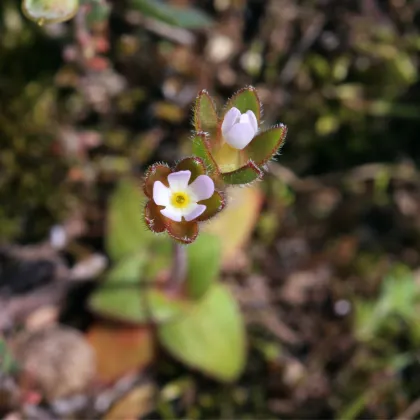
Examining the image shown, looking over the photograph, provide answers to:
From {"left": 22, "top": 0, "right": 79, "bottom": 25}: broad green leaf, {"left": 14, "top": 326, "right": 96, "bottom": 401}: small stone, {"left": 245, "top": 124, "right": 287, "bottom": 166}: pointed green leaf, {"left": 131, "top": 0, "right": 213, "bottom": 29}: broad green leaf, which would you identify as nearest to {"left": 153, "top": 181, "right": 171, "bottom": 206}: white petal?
{"left": 245, "top": 124, "right": 287, "bottom": 166}: pointed green leaf

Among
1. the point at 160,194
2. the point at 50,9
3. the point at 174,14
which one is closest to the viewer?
the point at 160,194

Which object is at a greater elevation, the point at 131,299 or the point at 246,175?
the point at 131,299

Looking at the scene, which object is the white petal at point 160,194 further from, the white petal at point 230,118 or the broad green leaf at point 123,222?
the broad green leaf at point 123,222

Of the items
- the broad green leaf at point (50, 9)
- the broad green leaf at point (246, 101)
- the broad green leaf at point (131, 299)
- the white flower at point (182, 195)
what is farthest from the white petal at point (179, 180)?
the broad green leaf at point (131, 299)

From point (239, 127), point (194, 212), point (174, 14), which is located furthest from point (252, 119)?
point (174, 14)

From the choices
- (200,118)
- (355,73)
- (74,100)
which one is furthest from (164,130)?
(200,118)

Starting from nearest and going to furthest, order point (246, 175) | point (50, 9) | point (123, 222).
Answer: point (246, 175) < point (50, 9) < point (123, 222)

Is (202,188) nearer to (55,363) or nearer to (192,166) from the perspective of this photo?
(192,166)

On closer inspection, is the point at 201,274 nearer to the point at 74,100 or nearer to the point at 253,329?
the point at 253,329
